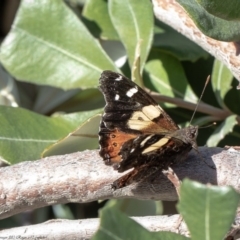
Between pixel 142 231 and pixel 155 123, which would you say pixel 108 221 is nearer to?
pixel 142 231

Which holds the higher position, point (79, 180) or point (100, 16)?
point (100, 16)

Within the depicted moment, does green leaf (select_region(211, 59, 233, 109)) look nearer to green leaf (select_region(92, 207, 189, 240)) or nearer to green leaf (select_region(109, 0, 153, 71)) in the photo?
green leaf (select_region(109, 0, 153, 71))

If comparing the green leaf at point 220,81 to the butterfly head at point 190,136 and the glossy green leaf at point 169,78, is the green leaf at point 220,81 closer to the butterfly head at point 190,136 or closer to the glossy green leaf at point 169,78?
the glossy green leaf at point 169,78

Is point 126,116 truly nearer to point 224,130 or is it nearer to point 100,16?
point 224,130

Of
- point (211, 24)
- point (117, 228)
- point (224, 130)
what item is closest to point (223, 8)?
point (211, 24)

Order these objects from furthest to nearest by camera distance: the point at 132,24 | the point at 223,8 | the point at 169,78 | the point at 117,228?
the point at 169,78, the point at 132,24, the point at 223,8, the point at 117,228

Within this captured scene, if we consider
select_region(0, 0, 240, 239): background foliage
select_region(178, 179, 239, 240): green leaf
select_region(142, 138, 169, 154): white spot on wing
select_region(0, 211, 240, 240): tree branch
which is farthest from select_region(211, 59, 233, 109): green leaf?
select_region(178, 179, 239, 240): green leaf
